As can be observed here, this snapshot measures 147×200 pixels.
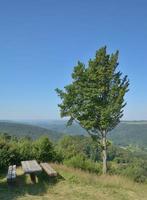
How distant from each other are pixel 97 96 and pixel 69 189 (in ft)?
43.8

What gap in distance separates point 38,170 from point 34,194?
4.80ft

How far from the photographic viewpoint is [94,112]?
24.6 meters

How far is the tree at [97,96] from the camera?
79.4 feet

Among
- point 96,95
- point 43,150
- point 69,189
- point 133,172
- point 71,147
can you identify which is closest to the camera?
point 69,189

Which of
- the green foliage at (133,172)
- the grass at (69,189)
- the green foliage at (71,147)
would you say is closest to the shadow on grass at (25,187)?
the grass at (69,189)

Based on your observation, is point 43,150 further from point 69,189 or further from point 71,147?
point 71,147

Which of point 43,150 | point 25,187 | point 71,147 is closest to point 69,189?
point 25,187

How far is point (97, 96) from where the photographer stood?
24375mm

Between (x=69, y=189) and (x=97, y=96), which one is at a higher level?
(x=97, y=96)

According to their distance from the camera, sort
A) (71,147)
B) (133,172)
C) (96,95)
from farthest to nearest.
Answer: (133,172) → (71,147) → (96,95)

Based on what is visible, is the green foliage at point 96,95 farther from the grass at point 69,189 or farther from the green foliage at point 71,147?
the grass at point 69,189

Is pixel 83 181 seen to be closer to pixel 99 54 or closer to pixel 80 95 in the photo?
pixel 80 95

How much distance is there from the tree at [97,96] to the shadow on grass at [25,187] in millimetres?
10822

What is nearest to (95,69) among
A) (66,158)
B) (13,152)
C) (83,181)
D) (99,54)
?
(99,54)
